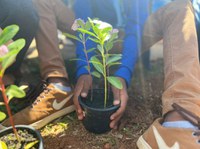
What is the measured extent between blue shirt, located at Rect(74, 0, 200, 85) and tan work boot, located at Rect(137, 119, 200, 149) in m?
0.37

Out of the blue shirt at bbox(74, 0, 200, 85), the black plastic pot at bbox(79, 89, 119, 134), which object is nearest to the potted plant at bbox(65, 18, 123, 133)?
the black plastic pot at bbox(79, 89, 119, 134)

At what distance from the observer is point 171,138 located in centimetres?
123

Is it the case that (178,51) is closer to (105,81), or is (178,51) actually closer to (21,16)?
(105,81)

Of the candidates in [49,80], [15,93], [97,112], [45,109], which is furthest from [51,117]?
[15,93]

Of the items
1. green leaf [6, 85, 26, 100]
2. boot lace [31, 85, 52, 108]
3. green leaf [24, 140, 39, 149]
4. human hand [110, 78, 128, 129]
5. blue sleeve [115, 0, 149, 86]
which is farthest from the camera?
blue sleeve [115, 0, 149, 86]

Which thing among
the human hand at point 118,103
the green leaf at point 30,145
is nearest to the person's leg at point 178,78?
the human hand at point 118,103

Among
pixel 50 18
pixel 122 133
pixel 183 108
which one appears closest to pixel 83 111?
pixel 122 133

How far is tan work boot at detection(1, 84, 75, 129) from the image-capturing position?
5.00ft

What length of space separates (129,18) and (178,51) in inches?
17.6

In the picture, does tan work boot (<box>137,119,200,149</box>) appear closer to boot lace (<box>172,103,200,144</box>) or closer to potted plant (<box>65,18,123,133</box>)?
boot lace (<box>172,103,200,144</box>)

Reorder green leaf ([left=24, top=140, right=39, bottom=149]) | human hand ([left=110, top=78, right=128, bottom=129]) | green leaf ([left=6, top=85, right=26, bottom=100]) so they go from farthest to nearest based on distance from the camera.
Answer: human hand ([left=110, top=78, right=128, bottom=129])
green leaf ([left=24, top=140, right=39, bottom=149])
green leaf ([left=6, top=85, right=26, bottom=100])

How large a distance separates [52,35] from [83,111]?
46cm

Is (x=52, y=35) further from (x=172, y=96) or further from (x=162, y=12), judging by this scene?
(x=172, y=96)

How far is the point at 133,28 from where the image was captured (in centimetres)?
176
